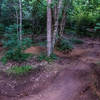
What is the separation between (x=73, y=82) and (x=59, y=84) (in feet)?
1.53

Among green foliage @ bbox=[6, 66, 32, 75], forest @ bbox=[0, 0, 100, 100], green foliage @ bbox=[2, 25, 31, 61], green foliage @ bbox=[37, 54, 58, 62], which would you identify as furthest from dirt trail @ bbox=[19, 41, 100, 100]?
green foliage @ bbox=[2, 25, 31, 61]

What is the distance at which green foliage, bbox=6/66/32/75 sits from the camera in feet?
14.2

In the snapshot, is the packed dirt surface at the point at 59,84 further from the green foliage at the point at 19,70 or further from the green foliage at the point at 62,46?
the green foliage at the point at 62,46

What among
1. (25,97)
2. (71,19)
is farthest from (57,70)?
(71,19)

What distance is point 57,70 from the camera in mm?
4559

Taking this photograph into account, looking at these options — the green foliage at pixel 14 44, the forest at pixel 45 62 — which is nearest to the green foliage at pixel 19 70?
the forest at pixel 45 62

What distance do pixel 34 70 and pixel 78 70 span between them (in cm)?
162

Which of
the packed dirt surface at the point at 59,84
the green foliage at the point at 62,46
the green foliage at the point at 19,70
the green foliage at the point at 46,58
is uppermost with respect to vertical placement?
the green foliage at the point at 62,46

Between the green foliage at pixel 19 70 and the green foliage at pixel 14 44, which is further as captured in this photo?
the green foliage at pixel 14 44

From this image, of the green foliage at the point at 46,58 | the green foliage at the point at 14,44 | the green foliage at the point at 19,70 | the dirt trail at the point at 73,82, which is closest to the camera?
the dirt trail at the point at 73,82

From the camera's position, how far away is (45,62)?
496 centimetres

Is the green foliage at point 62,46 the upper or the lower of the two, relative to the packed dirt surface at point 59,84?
upper

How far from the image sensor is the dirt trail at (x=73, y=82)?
135 inches

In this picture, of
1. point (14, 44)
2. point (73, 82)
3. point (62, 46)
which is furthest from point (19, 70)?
point (62, 46)
